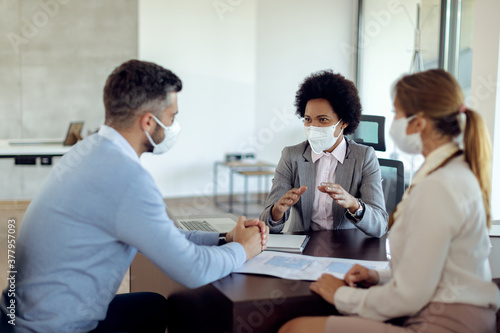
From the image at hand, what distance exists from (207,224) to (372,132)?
1004mm

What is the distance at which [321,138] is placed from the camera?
237 centimetres

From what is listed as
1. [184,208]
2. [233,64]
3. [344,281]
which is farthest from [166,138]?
[233,64]

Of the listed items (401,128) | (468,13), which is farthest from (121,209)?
(468,13)

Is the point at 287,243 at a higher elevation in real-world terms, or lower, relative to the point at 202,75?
lower

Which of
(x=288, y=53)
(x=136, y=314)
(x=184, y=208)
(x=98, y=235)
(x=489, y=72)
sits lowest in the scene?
A: (x=184, y=208)

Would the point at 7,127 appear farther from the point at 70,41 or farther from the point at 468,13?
the point at 468,13

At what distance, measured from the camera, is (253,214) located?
6281 mm

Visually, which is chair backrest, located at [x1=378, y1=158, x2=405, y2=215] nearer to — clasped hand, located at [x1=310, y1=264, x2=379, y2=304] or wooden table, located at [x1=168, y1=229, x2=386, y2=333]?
wooden table, located at [x1=168, y1=229, x2=386, y2=333]

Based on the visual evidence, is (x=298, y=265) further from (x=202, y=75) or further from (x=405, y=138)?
(x=202, y=75)

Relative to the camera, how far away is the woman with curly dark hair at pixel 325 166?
2275mm

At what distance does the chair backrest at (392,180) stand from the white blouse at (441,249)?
133 centimetres

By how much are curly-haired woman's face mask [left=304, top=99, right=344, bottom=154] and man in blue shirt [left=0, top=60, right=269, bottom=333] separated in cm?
95

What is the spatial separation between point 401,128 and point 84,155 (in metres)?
0.91

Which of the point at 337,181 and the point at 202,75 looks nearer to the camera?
the point at 337,181
